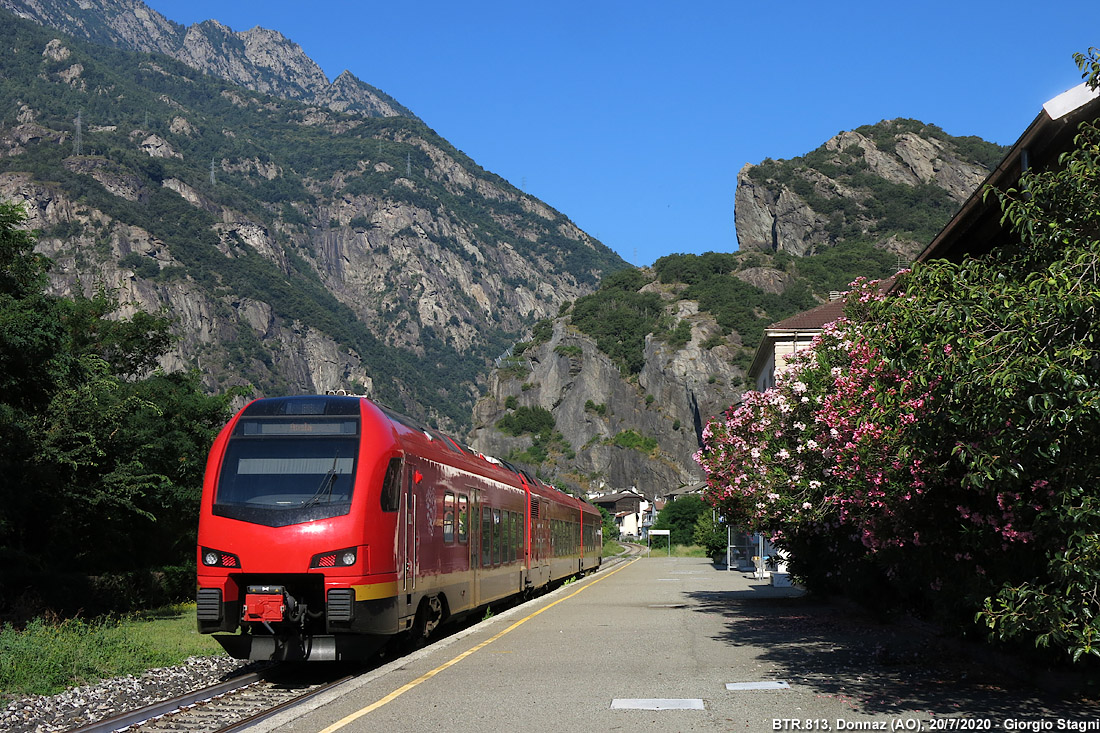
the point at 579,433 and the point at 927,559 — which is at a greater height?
the point at 579,433

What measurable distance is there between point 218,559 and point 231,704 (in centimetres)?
200

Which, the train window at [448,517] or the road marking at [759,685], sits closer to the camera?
the road marking at [759,685]

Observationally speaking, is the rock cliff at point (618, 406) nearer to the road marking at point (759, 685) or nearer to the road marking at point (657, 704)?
the road marking at point (759, 685)

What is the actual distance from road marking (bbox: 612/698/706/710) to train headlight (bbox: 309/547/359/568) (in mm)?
3414

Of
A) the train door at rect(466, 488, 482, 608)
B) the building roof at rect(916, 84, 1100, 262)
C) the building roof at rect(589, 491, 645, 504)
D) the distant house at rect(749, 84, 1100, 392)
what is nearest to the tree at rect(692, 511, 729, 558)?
the train door at rect(466, 488, 482, 608)

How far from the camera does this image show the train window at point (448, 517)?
15602 mm

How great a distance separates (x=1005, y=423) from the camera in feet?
25.0

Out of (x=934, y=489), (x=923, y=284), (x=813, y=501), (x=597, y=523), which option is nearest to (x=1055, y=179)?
(x=923, y=284)

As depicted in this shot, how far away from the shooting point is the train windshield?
11906mm

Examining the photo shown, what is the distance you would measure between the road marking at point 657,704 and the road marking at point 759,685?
0.96 meters

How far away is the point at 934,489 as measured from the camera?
1157 centimetres

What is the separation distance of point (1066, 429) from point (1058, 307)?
33.2 inches

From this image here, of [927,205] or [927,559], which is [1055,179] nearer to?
[927,559]

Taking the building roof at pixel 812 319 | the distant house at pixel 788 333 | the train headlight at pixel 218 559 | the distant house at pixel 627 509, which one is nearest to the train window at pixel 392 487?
the train headlight at pixel 218 559
